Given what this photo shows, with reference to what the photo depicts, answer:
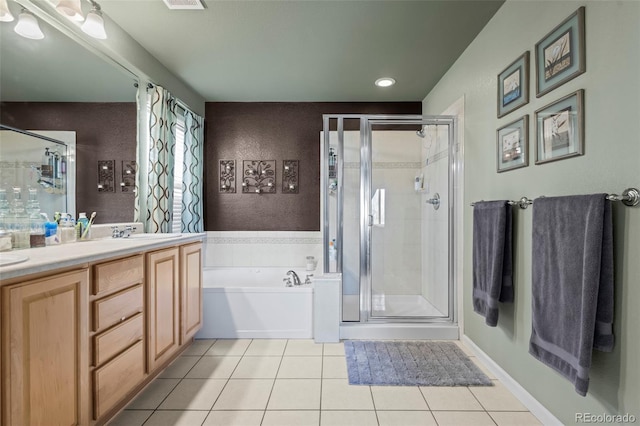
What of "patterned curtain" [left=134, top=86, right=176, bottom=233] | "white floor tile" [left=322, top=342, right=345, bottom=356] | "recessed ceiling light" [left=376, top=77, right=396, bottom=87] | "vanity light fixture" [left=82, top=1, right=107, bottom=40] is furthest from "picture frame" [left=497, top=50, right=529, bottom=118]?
"patterned curtain" [left=134, top=86, right=176, bottom=233]

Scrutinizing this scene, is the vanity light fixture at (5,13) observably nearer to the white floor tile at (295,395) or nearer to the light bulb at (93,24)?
the light bulb at (93,24)

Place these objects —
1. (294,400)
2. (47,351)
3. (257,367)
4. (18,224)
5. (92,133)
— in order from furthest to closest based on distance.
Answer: (257,367), (92,133), (294,400), (18,224), (47,351)

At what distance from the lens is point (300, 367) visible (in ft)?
7.20

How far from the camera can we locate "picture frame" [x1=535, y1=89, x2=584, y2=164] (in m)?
1.37

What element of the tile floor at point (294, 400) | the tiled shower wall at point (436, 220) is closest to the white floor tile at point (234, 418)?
the tile floor at point (294, 400)

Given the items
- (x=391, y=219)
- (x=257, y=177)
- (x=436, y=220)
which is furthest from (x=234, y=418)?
(x=257, y=177)

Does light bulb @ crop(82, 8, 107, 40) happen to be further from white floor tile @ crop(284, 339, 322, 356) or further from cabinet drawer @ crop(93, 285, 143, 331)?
white floor tile @ crop(284, 339, 322, 356)

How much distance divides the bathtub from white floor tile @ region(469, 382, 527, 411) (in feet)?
4.35

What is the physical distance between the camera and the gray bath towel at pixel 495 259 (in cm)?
187

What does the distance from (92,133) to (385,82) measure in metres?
2.57

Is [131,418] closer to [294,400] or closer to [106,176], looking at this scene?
[294,400]

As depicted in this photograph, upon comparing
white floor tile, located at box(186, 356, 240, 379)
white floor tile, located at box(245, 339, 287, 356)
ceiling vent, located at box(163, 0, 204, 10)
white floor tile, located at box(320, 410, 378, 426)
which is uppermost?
ceiling vent, located at box(163, 0, 204, 10)

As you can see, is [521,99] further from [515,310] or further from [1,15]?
[1,15]

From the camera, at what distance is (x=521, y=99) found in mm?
1781
